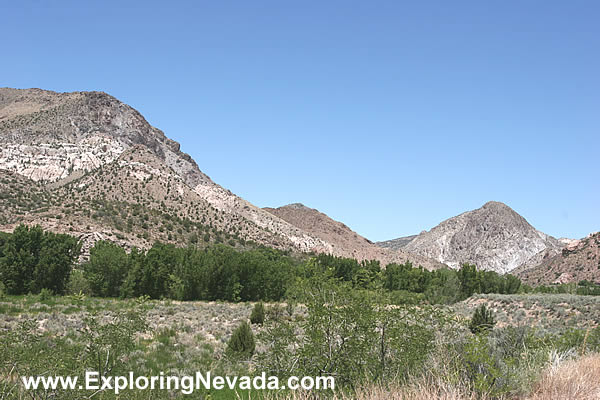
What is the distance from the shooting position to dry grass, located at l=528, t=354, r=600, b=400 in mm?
5211

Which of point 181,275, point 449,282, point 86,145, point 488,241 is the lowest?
point 449,282

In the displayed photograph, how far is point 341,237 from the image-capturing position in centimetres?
11394

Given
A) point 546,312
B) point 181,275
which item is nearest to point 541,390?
point 546,312

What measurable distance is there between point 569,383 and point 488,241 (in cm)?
15493

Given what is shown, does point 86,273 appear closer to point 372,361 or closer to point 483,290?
point 372,361

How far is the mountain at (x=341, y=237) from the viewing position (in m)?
105

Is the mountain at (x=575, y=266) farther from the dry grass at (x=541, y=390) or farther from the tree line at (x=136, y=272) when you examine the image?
the dry grass at (x=541, y=390)

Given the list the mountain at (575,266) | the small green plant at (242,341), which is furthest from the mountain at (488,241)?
the small green plant at (242,341)

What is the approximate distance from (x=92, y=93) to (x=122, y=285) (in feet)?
234

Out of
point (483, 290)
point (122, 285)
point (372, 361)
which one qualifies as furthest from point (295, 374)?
point (483, 290)

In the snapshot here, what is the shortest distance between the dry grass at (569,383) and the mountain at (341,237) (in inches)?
3654

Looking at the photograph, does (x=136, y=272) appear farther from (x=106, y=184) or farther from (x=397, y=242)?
(x=397, y=242)

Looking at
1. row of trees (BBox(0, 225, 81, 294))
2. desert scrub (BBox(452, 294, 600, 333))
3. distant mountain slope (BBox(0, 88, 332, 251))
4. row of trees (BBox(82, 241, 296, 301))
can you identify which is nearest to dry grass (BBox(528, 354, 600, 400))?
desert scrub (BBox(452, 294, 600, 333))

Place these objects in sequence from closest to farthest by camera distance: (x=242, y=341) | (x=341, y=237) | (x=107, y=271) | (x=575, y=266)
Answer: (x=242, y=341)
(x=107, y=271)
(x=575, y=266)
(x=341, y=237)
